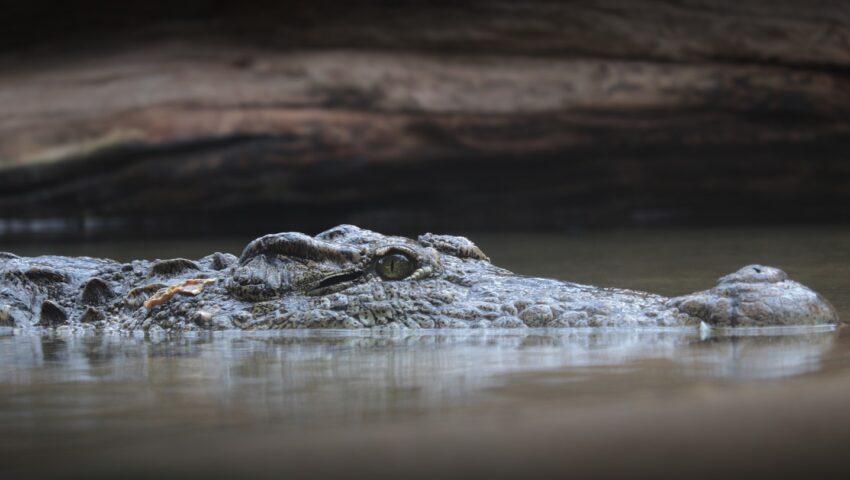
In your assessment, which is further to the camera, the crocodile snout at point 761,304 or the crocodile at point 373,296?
the crocodile at point 373,296

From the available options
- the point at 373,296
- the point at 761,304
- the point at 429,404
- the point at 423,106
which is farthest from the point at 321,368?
the point at 423,106

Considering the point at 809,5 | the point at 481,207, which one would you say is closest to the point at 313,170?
the point at 481,207

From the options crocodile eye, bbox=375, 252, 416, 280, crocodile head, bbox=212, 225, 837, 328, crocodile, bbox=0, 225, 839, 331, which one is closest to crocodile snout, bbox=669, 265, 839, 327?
crocodile, bbox=0, 225, 839, 331

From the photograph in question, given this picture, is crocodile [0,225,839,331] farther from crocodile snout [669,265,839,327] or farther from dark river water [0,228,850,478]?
dark river water [0,228,850,478]

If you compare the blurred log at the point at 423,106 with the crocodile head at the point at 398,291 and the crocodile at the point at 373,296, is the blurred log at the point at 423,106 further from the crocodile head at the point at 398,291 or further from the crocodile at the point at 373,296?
the crocodile head at the point at 398,291

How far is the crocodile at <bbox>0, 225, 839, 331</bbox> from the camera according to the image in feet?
12.9

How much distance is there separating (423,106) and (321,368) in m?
7.14

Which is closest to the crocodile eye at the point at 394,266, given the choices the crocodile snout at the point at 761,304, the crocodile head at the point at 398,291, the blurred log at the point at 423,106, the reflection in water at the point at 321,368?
the crocodile head at the point at 398,291

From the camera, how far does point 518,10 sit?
9.85m

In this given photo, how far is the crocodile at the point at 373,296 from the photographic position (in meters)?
3.94

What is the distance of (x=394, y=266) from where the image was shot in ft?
14.4

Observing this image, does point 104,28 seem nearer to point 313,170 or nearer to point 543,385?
point 313,170

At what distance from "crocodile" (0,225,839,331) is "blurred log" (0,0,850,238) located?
5592 millimetres

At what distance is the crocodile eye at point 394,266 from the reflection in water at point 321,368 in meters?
0.28
